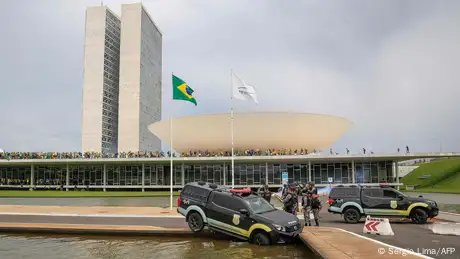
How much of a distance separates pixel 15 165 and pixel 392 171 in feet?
184

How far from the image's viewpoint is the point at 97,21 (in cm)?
10531

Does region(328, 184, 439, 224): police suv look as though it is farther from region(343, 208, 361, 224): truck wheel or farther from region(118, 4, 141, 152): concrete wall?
region(118, 4, 141, 152): concrete wall

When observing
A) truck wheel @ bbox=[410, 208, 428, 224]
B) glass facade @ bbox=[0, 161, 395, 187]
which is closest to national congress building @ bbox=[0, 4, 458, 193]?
glass facade @ bbox=[0, 161, 395, 187]

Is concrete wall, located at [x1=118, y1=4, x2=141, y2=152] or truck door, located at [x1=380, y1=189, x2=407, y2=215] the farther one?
concrete wall, located at [x1=118, y1=4, x2=141, y2=152]

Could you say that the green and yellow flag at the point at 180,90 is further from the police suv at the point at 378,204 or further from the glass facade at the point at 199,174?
the glass facade at the point at 199,174

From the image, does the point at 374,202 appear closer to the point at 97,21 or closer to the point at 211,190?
the point at 211,190

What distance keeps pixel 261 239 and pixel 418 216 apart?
8.87 meters

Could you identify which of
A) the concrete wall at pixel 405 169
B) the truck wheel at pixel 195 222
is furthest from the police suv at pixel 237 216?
the concrete wall at pixel 405 169

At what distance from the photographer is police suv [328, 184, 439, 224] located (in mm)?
17328

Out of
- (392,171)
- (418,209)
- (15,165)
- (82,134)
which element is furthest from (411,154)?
(82,134)

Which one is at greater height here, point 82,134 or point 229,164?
point 82,134

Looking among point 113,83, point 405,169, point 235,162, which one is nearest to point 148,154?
point 235,162

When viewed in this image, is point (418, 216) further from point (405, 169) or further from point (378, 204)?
point (405, 169)

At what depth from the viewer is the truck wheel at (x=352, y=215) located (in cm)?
1786
